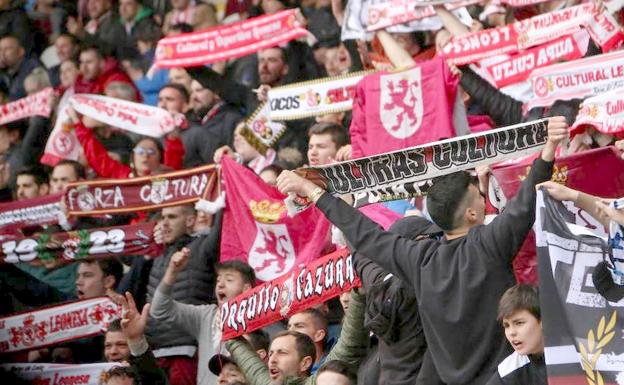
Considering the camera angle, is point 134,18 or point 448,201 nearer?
point 448,201

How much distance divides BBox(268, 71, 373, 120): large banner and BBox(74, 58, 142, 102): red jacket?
318cm

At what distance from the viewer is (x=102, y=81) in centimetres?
1330

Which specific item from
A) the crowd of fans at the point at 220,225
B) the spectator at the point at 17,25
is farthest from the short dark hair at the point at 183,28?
the spectator at the point at 17,25

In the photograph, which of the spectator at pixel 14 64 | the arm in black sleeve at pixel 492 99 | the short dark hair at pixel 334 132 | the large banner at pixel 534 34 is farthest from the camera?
the spectator at pixel 14 64

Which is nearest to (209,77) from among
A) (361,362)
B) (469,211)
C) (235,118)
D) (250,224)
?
(235,118)

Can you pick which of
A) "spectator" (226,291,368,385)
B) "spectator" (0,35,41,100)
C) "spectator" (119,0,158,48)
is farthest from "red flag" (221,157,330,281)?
"spectator" (0,35,41,100)

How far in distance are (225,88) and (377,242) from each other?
16.7 ft

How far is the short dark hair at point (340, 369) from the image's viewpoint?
697cm

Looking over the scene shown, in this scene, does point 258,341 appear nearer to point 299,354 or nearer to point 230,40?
point 299,354

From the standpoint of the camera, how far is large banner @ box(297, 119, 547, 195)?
6562 millimetres

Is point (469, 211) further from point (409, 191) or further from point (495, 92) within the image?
point (495, 92)

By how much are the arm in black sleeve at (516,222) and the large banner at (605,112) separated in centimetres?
152

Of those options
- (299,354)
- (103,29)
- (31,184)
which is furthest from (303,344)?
(103,29)

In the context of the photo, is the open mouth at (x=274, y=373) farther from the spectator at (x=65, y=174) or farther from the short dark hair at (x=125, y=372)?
the spectator at (x=65, y=174)
